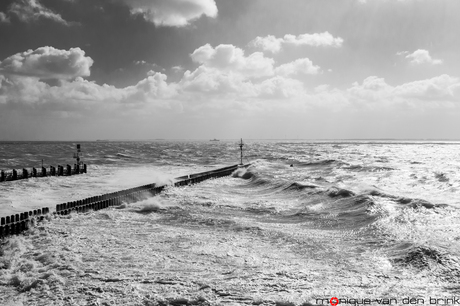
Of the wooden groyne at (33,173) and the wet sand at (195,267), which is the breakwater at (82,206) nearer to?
the wet sand at (195,267)

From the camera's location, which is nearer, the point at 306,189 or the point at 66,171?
the point at 306,189

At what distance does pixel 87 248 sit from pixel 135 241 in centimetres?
151

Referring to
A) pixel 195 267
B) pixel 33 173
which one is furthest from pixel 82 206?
pixel 33 173

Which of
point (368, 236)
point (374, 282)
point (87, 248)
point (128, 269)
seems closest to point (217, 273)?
point (128, 269)

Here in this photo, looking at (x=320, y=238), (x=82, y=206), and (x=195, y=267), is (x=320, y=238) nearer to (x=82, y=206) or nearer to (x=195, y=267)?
(x=195, y=267)

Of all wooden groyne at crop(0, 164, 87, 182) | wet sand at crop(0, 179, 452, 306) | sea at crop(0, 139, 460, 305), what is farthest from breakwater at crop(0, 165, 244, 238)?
wooden groyne at crop(0, 164, 87, 182)

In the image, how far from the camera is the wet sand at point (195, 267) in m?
7.41

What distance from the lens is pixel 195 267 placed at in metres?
9.02

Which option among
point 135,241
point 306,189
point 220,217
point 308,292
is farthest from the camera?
point 306,189

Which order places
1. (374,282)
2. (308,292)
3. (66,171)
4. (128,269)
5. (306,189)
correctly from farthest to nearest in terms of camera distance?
(66,171)
(306,189)
(128,269)
(374,282)
(308,292)

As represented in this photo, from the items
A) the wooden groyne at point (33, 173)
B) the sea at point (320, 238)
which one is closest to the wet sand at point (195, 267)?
the sea at point (320, 238)

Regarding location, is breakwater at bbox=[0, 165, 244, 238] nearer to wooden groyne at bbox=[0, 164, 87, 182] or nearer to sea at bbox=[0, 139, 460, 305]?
sea at bbox=[0, 139, 460, 305]

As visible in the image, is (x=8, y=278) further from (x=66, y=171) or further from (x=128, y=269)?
(x=66, y=171)

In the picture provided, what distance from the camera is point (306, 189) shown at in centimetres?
2456
